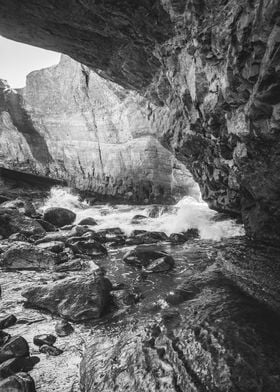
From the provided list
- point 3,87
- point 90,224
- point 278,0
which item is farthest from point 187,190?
point 3,87

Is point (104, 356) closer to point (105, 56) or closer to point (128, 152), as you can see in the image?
point (105, 56)

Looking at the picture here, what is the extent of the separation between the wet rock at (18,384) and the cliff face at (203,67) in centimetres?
552

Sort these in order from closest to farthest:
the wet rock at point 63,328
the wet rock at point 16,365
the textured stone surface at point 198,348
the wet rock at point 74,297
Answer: the textured stone surface at point 198,348 < the wet rock at point 16,365 < the wet rock at point 63,328 < the wet rock at point 74,297

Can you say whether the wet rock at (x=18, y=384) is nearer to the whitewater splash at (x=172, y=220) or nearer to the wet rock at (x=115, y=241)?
the wet rock at (x=115, y=241)

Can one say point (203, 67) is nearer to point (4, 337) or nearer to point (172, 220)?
point (4, 337)

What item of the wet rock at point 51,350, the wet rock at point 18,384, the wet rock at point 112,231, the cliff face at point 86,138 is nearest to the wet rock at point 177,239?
the wet rock at point 112,231

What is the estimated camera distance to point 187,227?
13398mm

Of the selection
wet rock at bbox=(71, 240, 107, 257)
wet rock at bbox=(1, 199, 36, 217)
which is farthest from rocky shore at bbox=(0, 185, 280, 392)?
wet rock at bbox=(1, 199, 36, 217)

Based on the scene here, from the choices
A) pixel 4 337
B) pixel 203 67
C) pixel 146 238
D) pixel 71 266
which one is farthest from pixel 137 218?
pixel 4 337

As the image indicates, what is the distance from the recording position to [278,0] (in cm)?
426

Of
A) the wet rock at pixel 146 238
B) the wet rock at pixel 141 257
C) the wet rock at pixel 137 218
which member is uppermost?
the wet rock at pixel 141 257

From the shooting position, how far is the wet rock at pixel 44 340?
4277mm

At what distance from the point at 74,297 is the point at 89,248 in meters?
4.62

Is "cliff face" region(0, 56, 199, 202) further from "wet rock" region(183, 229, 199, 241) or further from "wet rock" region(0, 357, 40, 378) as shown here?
"wet rock" region(0, 357, 40, 378)
